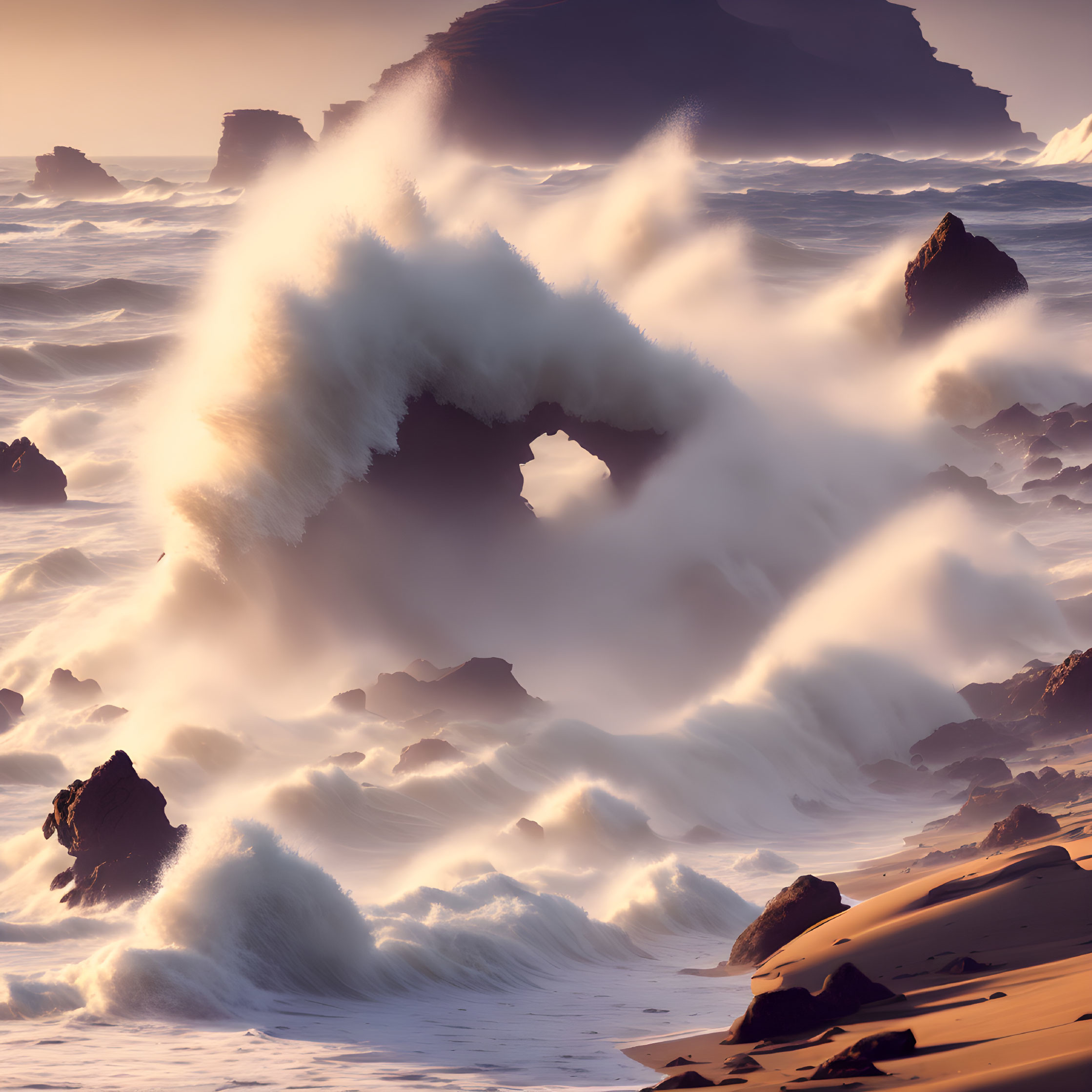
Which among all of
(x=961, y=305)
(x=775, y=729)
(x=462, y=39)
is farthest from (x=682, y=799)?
(x=462, y=39)

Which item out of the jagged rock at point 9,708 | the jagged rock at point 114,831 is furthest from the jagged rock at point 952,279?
the jagged rock at point 114,831

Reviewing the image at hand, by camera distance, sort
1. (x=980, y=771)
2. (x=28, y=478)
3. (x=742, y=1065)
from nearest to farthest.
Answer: (x=742, y=1065) < (x=980, y=771) < (x=28, y=478)

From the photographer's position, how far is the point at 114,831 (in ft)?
28.9

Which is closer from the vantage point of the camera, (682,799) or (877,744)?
(682,799)

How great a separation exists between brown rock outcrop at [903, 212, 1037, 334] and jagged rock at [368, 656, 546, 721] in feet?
67.2

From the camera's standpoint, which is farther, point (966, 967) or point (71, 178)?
point (71, 178)

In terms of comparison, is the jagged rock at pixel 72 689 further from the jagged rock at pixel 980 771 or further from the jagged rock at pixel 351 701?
the jagged rock at pixel 980 771

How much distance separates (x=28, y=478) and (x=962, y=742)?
15.1 meters

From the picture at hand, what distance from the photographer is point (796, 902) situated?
7.97m

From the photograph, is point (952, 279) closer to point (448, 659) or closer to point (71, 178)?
point (448, 659)

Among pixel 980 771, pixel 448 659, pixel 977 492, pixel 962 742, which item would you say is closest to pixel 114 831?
pixel 448 659

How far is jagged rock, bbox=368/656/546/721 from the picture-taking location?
1252cm

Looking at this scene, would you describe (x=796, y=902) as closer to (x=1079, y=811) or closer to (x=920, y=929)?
(x=920, y=929)

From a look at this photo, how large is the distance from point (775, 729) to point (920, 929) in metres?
5.71
